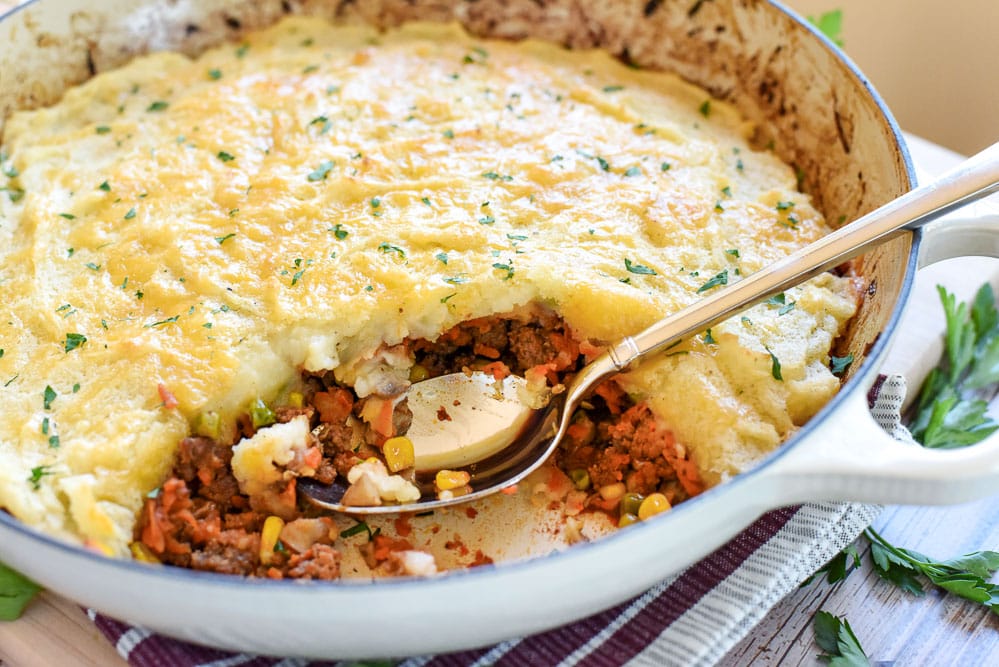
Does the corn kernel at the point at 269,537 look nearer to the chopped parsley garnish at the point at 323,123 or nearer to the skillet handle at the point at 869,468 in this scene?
the skillet handle at the point at 869,468

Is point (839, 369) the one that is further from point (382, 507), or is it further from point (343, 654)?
point (343, 654)

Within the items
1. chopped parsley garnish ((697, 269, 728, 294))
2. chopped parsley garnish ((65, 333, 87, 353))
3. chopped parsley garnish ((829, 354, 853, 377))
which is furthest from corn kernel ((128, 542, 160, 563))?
chopped parsley garnish ((829, 354, 853, 377))

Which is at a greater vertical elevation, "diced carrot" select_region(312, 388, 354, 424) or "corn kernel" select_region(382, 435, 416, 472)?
"diced carrot" select_region(312, 388, 354, 424)

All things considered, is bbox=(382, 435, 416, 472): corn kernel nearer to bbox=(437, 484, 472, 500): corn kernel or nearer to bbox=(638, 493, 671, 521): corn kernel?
bbox=(437, 484, 472, 500): corn kernel

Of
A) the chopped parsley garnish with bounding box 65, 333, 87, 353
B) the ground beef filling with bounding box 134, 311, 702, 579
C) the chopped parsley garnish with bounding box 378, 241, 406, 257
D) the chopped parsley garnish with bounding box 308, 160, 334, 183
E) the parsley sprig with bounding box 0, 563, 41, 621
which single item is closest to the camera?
the parsley sprig with bounding box 0, 563, 41, 621

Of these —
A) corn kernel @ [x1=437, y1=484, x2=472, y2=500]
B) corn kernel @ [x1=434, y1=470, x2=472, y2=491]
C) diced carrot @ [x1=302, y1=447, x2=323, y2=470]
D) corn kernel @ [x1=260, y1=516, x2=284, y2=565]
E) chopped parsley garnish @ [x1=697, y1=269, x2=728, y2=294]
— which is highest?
chopped parsley garnish @ [x1=697, y1=269, x2=728, y2=294]
